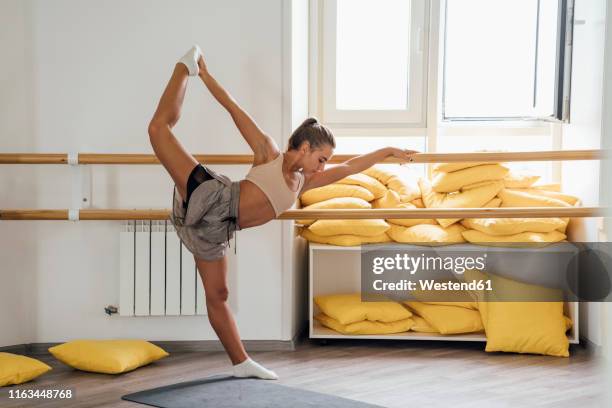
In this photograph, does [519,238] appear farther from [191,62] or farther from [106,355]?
[106,355]

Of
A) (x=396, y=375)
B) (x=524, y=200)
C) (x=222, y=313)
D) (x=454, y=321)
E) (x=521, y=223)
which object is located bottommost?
(x=396, y=375)

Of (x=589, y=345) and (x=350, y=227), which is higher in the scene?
(x=350, y=227)

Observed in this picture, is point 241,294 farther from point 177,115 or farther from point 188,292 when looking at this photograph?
point 177,115

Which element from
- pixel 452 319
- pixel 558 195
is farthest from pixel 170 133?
pixel 558 195

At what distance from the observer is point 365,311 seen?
3654mm

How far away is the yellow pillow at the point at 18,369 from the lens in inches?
115

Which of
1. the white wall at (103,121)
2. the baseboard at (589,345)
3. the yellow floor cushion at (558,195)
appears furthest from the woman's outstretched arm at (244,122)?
the baseboard at (589,345)

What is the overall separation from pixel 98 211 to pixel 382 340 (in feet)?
5.20

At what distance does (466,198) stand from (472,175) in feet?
0.39

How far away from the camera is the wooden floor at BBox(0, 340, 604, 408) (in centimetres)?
276

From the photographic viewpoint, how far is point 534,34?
13.3ft

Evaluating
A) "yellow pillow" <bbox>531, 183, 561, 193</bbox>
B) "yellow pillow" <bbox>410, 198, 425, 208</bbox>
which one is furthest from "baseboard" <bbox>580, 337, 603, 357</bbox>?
"yellow pillow" <bbox>410, 198, 425, 208</bbox>

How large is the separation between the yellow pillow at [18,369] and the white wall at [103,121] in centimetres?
44

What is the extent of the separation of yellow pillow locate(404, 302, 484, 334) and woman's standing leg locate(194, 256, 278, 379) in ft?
3.38
